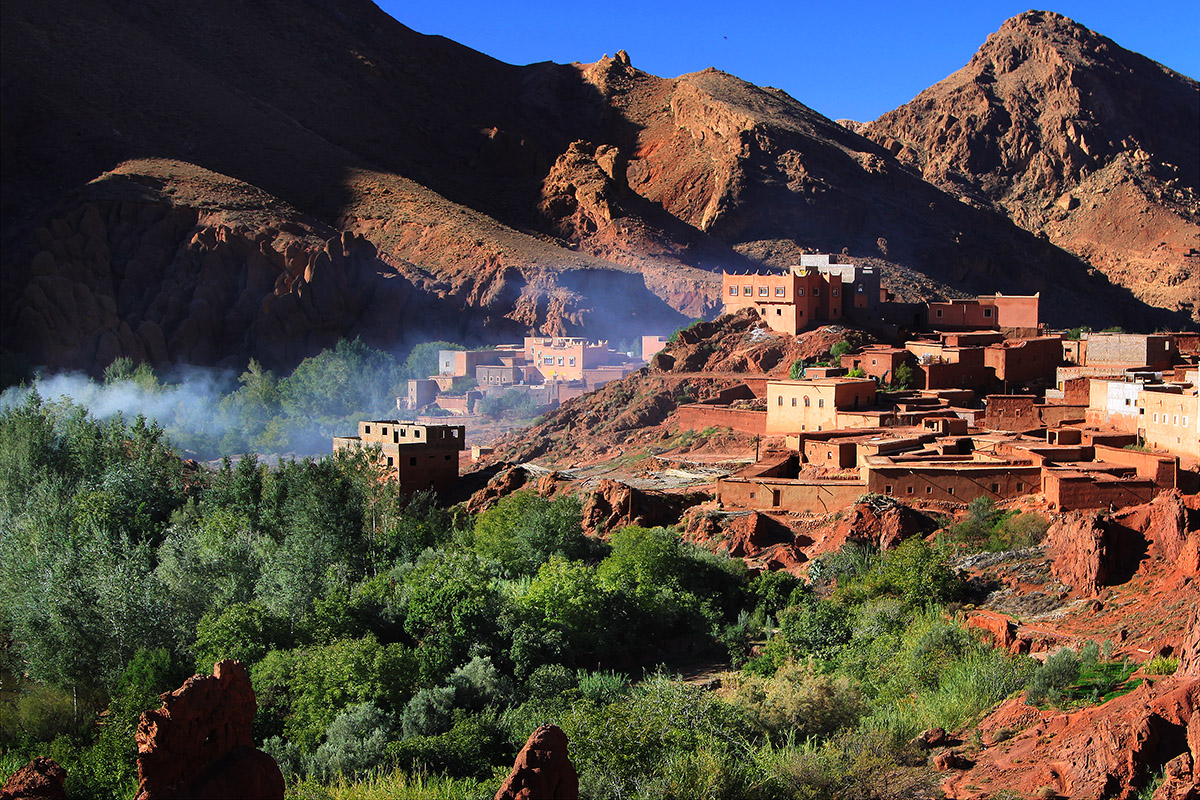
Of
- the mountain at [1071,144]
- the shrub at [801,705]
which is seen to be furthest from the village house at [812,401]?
the mountain at [1071,144]

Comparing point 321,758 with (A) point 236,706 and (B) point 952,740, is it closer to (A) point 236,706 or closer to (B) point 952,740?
(A) point 236,706

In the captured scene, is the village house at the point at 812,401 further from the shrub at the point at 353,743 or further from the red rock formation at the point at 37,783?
the red rock formation at the point at 37,783

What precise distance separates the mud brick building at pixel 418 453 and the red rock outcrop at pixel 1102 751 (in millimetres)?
25371

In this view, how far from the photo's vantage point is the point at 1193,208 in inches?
4163

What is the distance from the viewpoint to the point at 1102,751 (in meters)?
16.9

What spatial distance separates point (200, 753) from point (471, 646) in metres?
12.3

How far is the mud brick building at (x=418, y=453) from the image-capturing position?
41875mm

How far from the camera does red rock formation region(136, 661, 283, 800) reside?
47.6 feet

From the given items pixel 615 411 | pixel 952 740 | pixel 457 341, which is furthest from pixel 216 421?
pixel 952 740

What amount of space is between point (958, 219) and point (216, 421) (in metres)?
55.4

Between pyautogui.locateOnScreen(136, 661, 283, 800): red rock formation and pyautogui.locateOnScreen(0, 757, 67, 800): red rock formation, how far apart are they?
220 centimetres

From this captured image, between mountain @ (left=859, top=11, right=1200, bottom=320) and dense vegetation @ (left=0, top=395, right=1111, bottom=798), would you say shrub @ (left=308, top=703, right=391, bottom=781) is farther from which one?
mountain @ (left=859, top=11, right=1200, bottom=320)

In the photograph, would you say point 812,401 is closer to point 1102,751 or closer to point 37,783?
point 1102,751

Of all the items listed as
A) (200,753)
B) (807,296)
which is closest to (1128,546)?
(200,753)
